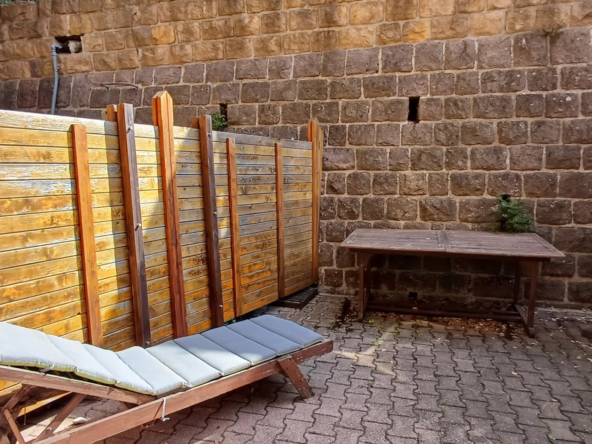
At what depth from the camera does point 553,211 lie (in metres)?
5.04

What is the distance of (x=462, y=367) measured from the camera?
366cm

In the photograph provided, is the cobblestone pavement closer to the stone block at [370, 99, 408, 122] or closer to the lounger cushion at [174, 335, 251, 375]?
the lounger cushion at [174, 335, 251, 375]

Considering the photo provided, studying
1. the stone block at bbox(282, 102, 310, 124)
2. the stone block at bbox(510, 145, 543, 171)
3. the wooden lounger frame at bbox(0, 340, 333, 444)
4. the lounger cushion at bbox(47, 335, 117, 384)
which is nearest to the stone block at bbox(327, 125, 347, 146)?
the stone block at bbox(282, 102, 310, 124)

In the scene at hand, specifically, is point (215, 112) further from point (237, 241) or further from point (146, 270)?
point (146, 270)

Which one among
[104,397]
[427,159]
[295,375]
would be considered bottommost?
[295,375]

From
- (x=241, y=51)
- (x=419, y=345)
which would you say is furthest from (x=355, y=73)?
(x=419, y=345)

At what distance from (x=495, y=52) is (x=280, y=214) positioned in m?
3.21

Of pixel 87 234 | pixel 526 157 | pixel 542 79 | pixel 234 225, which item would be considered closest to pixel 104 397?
pixel 87 234

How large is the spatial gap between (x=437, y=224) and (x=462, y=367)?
2.16 m

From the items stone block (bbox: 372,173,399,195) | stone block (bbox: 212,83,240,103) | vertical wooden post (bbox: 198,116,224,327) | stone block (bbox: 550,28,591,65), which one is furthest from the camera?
stone block (bbox: 212,83,240,103)

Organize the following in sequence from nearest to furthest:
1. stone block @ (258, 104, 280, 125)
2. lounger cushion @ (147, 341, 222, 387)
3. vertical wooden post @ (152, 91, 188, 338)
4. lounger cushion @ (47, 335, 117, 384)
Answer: lounger cushion @ (47, 335, 117, 384) → lounger cushion @ (147, 341, 222, 387) → vertical wooden post @ (152, 91, 188, 338) → stone block @ (258, 104, 280, 125)

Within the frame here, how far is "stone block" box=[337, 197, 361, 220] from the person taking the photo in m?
5.67

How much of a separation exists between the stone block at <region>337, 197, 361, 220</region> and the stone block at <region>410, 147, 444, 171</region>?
2.83 ft

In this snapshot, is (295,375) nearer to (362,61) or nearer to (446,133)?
(446,133)
